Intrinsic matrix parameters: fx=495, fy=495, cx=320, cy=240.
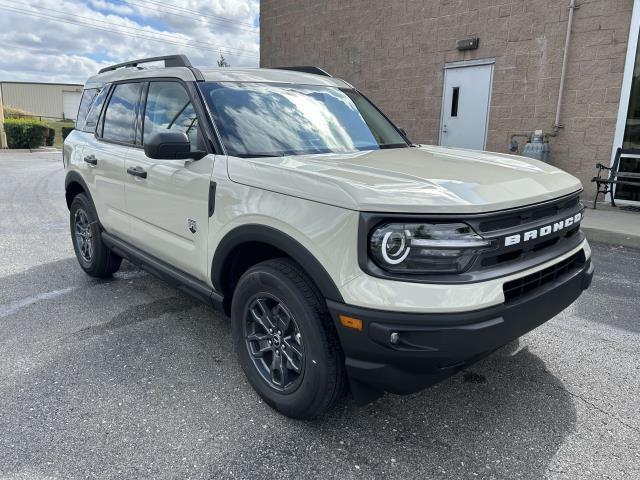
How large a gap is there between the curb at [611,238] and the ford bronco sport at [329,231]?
4.08 meters

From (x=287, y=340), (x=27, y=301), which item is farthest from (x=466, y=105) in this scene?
(x=287, y=340)

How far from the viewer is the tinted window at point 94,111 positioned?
4.55 meters

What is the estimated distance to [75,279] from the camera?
4.86 metres

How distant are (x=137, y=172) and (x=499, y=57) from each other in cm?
794

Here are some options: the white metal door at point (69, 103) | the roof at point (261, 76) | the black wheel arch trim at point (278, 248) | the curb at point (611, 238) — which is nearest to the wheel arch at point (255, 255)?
the black wheel arch trim at point (278, 248)

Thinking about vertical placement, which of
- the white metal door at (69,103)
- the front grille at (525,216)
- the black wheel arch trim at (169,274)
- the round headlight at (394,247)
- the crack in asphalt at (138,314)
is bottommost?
the crack in asphalt at (138,314)

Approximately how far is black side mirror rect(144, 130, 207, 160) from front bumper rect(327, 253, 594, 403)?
53.1 inches

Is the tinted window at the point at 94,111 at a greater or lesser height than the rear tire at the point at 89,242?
greater

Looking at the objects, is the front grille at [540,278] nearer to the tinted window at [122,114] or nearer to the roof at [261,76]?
the roof at [261,76]

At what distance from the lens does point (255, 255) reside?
287cm

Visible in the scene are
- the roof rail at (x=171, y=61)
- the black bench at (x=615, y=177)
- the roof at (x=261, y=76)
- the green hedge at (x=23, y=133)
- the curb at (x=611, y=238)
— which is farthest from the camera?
the green hedge at (x=23, y=133)

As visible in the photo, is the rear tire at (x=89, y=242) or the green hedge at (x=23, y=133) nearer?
the rear tire at (x=89, y=242)

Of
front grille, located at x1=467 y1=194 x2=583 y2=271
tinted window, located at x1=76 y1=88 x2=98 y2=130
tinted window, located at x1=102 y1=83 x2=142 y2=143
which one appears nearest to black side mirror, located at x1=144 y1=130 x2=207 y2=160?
tinted window, located at x1=102 y1=83 x2=142 y2=143

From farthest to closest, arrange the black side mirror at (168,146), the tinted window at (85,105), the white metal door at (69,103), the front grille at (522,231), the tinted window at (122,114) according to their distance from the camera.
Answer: the white metal door at (69,103)
the tinted window at (85,105)
the tinted window at (122,114)
the black side mirror at (168,146)
the front grille at (522,231)
